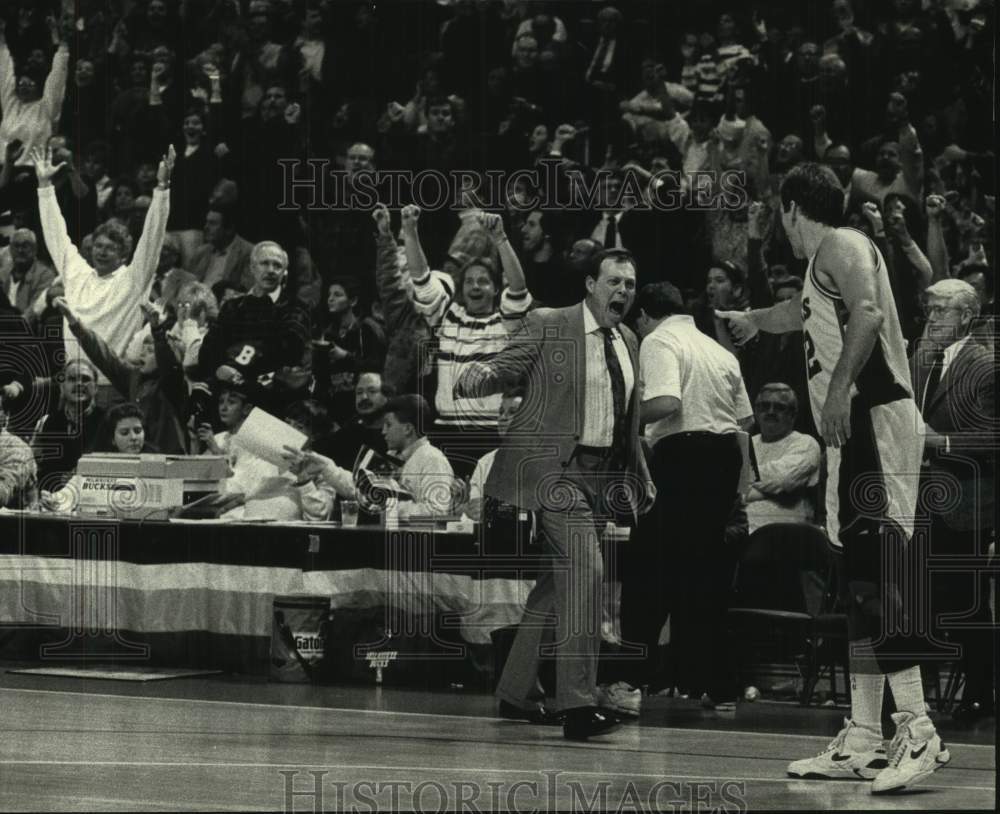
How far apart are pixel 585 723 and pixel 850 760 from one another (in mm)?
1338

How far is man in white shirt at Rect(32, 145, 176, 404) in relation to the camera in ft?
36.1

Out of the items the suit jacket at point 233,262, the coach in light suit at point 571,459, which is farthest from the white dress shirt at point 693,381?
the suit jacket at point 233,262

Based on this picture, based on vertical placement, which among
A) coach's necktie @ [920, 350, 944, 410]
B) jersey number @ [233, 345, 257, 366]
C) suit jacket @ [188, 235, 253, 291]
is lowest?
coach's necktie @ [920, 350, 944, 410]

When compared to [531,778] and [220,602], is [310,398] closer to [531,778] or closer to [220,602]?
[220,602]

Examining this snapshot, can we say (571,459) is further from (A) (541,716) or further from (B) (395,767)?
(B) (395,767)

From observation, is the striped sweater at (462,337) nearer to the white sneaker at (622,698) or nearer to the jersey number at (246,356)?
the jersey number at (246,356)

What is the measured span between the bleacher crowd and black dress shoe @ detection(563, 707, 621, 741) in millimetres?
1964

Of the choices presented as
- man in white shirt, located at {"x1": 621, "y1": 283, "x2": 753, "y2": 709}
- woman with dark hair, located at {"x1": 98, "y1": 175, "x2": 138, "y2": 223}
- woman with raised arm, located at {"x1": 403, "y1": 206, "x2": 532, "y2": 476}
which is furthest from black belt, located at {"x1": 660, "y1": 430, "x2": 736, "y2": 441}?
woman with dark hair, located at {"x1": 98, "y1": 175, "x2": 138, "y2": 223}

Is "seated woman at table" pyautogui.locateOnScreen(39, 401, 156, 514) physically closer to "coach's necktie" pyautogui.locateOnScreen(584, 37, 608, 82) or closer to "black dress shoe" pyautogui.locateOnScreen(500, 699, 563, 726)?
"coach's necktie" pyautogui.locateOnScreen(584, 37, 608, 82)

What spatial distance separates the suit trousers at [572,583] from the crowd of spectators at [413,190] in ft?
6.35

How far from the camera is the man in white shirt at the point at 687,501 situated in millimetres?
8430

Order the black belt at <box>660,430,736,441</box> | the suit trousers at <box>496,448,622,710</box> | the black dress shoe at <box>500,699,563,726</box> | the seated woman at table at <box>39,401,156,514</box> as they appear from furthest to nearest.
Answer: the seated woman at table at <box>39,401,156,514</box> < the black belt at <box>660,430,736,441</box> < the black dress shoe at <box>500,699,563,726</box> < the suit trousers at <box>496,448,622,710</box>

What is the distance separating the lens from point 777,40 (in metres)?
9.99

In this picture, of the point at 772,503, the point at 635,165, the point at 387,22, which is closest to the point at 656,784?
the point at 772,503
